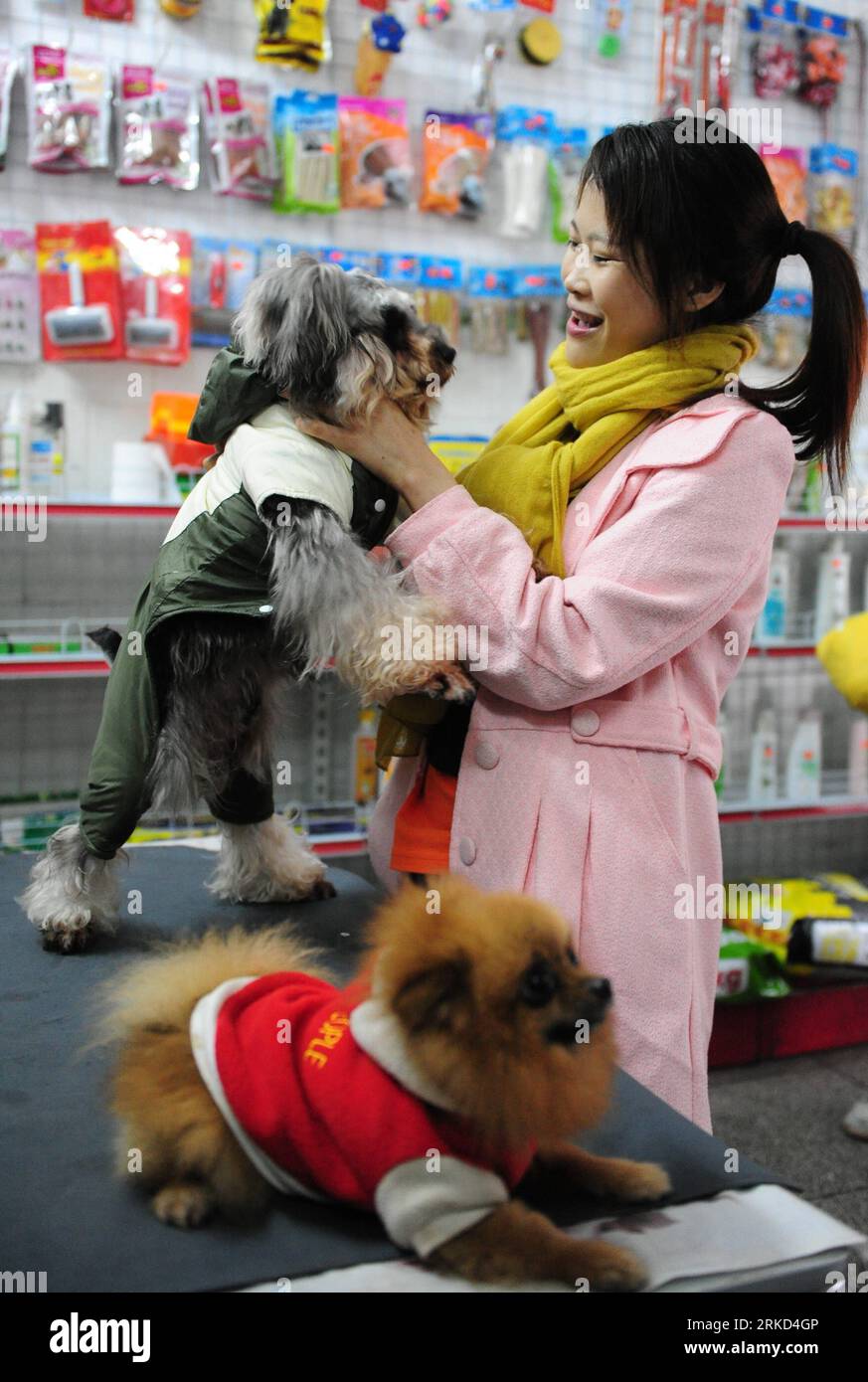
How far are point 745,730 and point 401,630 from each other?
3.68m

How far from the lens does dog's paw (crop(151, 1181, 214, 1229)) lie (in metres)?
0.72

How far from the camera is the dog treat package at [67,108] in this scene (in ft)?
10.2

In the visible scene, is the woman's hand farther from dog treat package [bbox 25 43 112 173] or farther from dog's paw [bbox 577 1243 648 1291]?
dog treat package [bbox 25 43 112 173]

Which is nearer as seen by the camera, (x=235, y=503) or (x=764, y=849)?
(x=235, y=503)

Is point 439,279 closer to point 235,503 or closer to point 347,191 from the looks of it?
point 347,191

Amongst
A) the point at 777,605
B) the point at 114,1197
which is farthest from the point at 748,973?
the point at 114,1197

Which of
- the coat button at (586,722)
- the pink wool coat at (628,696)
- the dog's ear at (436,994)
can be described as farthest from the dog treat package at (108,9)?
the dog's ear at (436,994)

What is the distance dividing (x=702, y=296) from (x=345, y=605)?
0.55 m

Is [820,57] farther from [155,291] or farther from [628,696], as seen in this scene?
[628,696]

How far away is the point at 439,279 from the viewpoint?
3.64m

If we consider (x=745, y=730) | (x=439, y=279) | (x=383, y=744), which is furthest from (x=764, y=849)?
(x=383, y=744)

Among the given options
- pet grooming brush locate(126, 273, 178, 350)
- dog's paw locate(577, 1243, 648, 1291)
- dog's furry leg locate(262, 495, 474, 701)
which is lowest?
dog's paw locate(577, 1243, 648, 1291)

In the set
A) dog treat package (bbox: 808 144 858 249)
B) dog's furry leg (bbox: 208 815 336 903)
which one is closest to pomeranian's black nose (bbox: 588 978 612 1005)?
dog's furry leg (bbox: 208 815 336 903)

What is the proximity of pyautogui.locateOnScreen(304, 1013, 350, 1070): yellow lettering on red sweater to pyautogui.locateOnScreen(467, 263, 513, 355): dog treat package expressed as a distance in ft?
11.1
